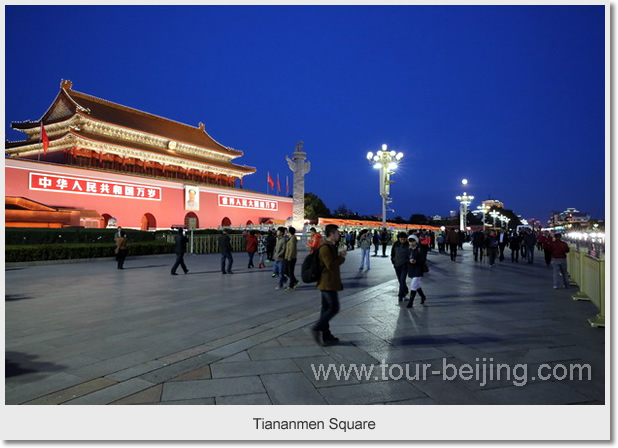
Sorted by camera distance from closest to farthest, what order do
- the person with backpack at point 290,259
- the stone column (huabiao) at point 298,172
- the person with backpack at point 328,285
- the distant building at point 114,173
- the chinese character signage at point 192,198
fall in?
the person with backpack at point 328,285 < the person with backpack at point 290,259 < the distant building at point 114,173 < the stone column (huabiao) at point 298,172 < the chinese character signage at point 192,198

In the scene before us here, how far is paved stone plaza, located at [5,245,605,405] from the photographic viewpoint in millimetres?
3174

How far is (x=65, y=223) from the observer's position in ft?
69.5

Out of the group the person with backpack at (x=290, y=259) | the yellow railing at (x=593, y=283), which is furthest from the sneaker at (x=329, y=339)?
the person with backpack at (x=290, y=259)

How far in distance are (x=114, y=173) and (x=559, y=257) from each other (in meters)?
25.5

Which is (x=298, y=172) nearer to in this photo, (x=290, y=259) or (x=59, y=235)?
(x=59, y=235)

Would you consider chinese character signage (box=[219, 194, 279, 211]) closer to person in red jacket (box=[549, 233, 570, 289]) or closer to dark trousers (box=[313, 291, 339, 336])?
person in red jacket (box=[549, 233, 570, 289])

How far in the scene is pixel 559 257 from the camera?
27.8 ft

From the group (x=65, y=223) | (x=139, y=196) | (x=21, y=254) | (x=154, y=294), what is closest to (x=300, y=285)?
(x=154, y=294)

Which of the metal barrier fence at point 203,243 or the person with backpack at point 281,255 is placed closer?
the person with backpack at point 281,255

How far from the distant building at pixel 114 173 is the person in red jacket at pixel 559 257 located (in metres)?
21.3

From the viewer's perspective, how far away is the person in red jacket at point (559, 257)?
8156 mm

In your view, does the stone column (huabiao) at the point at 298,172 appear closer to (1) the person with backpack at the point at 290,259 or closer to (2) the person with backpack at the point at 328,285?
(1) the person with backpack at the point at 290,259

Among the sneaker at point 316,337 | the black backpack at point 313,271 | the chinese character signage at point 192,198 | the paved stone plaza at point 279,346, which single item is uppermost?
the chinese character signage at point 192,198

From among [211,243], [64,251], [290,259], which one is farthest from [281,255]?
[211,243]
